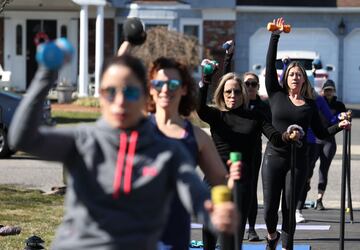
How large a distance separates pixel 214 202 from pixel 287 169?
5379mm

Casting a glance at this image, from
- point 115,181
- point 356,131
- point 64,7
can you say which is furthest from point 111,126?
point 64,7

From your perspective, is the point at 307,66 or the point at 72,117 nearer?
the point at 72,117

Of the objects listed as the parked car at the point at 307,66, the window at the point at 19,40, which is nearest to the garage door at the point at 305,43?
the parked car at the point at 307,66

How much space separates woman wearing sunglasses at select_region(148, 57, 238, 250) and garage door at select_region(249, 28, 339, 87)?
1167 inches

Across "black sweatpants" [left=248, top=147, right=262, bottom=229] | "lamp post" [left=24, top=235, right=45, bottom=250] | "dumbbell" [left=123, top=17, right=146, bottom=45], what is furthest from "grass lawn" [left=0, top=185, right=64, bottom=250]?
"dumbbell" [left=123, top=17, right=146, bottom=45]

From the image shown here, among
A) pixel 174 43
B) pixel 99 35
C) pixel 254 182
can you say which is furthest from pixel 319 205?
pixel 99 35

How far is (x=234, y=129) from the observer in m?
8.14

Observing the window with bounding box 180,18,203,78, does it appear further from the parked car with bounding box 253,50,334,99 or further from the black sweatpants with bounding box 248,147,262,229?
the black sweatpants with bounding box 248,147,262,229

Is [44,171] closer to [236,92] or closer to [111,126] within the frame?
[236,92]

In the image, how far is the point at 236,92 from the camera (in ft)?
27.1

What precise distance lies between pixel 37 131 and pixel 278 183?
17.5ft

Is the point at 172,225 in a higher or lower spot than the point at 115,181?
lower

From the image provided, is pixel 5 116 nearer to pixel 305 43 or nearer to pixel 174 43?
pixel 174 43

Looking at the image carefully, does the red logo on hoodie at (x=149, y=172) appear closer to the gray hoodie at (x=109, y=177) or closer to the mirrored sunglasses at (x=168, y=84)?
the gray hoodie at (x=109, y=177)
